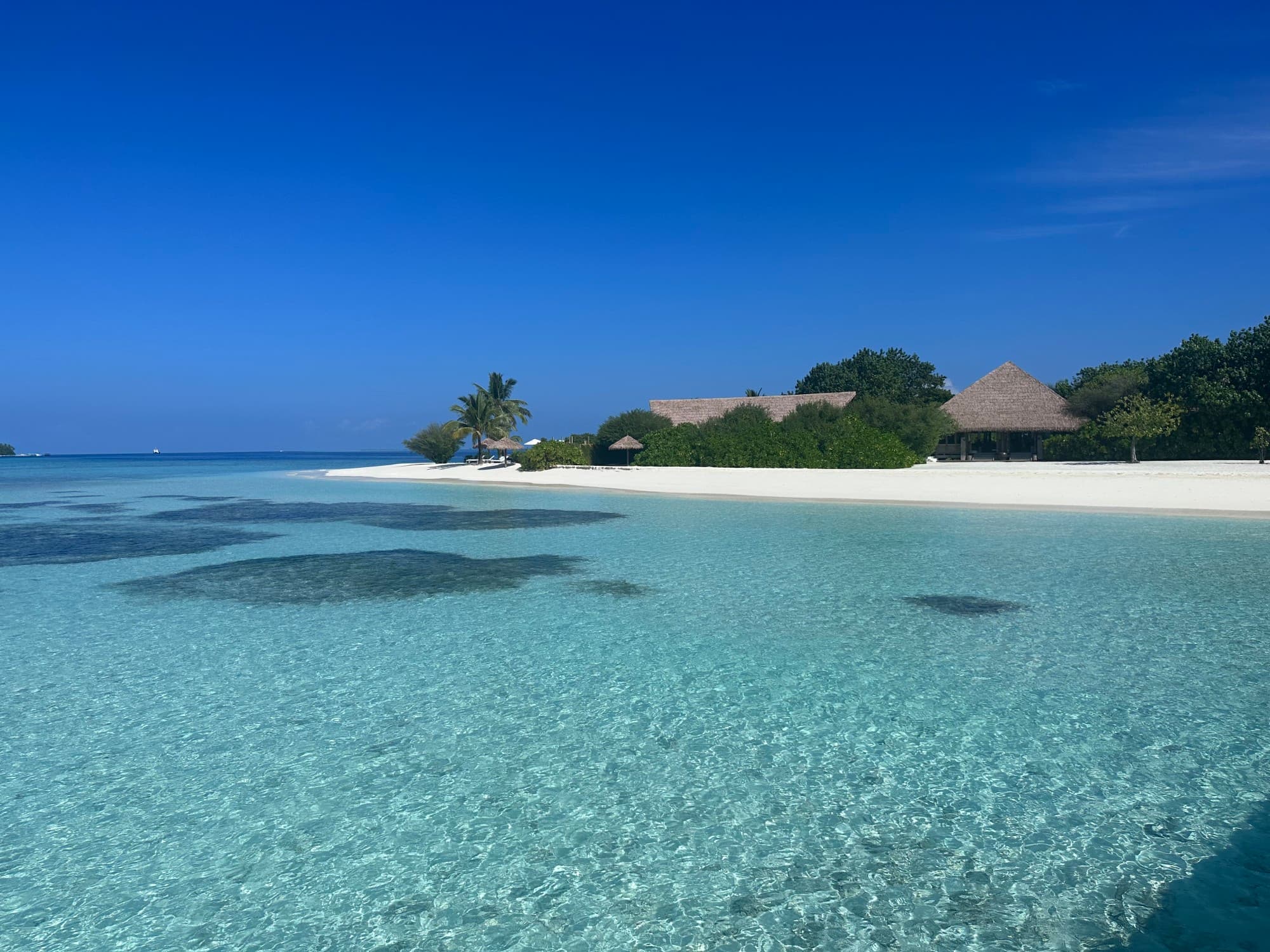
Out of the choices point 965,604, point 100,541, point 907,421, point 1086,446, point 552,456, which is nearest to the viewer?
point 965,604

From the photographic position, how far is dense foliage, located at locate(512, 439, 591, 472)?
42.0 m

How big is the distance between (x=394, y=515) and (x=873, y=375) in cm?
4719

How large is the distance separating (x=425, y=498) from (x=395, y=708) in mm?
24035

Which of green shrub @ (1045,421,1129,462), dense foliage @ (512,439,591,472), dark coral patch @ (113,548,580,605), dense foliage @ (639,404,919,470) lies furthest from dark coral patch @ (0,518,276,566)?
green shrub @ (1045,421,1129,462)

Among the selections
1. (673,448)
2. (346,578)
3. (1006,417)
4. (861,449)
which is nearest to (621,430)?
(673,448)

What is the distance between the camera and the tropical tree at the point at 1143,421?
118ft

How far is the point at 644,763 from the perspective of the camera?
16.5 feet

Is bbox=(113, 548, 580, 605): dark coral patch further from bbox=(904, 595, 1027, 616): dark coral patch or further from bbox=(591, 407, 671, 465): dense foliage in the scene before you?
bbox=(591, 407, 671, 465): dense foliage

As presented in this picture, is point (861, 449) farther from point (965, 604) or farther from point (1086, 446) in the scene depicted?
point (965, 604)

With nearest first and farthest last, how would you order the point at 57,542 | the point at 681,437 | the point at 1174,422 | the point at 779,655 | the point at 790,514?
the point at 779,655, the point at 57,542, the point at 790,514, the point at 1174,422, the point at 681,437

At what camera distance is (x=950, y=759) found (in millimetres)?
4969

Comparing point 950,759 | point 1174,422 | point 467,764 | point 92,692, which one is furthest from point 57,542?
point 1174,422

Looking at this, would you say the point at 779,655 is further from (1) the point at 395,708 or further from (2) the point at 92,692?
(2) the point at 92,692

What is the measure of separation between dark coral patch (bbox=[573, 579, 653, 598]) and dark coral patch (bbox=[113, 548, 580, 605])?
2.97ft
